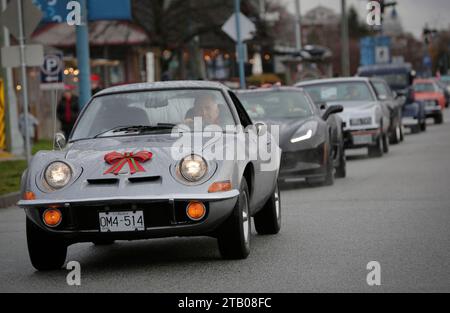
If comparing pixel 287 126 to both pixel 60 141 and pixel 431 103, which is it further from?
pixel 431 103

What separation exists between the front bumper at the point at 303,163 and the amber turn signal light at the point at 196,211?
26.1 ft

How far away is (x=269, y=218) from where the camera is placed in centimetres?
1099

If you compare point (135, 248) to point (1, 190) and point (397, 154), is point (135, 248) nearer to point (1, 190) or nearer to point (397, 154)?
point (1, 190)

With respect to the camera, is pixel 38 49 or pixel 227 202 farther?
pixel 38 49

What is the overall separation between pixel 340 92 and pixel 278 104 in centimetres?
699

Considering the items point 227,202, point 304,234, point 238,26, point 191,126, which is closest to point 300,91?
point 304,234

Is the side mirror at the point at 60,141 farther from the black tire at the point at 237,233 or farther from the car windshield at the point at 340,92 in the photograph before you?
the car windshield at the point at 340,92

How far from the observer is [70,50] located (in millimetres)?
51281

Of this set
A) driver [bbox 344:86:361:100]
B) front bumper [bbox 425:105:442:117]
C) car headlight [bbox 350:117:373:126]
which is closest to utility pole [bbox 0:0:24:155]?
driver [bbox 344:86:361:100]

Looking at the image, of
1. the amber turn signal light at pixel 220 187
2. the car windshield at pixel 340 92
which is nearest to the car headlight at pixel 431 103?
the car windshield at pixel 340 92

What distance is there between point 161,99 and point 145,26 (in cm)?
3736

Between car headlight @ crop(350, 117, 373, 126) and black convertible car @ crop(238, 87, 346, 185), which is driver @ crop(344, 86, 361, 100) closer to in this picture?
car headlight @ crop(350, 117, 373, 126)

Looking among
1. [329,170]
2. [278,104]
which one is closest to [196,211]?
[329,170]

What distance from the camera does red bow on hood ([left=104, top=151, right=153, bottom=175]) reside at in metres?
8.66
